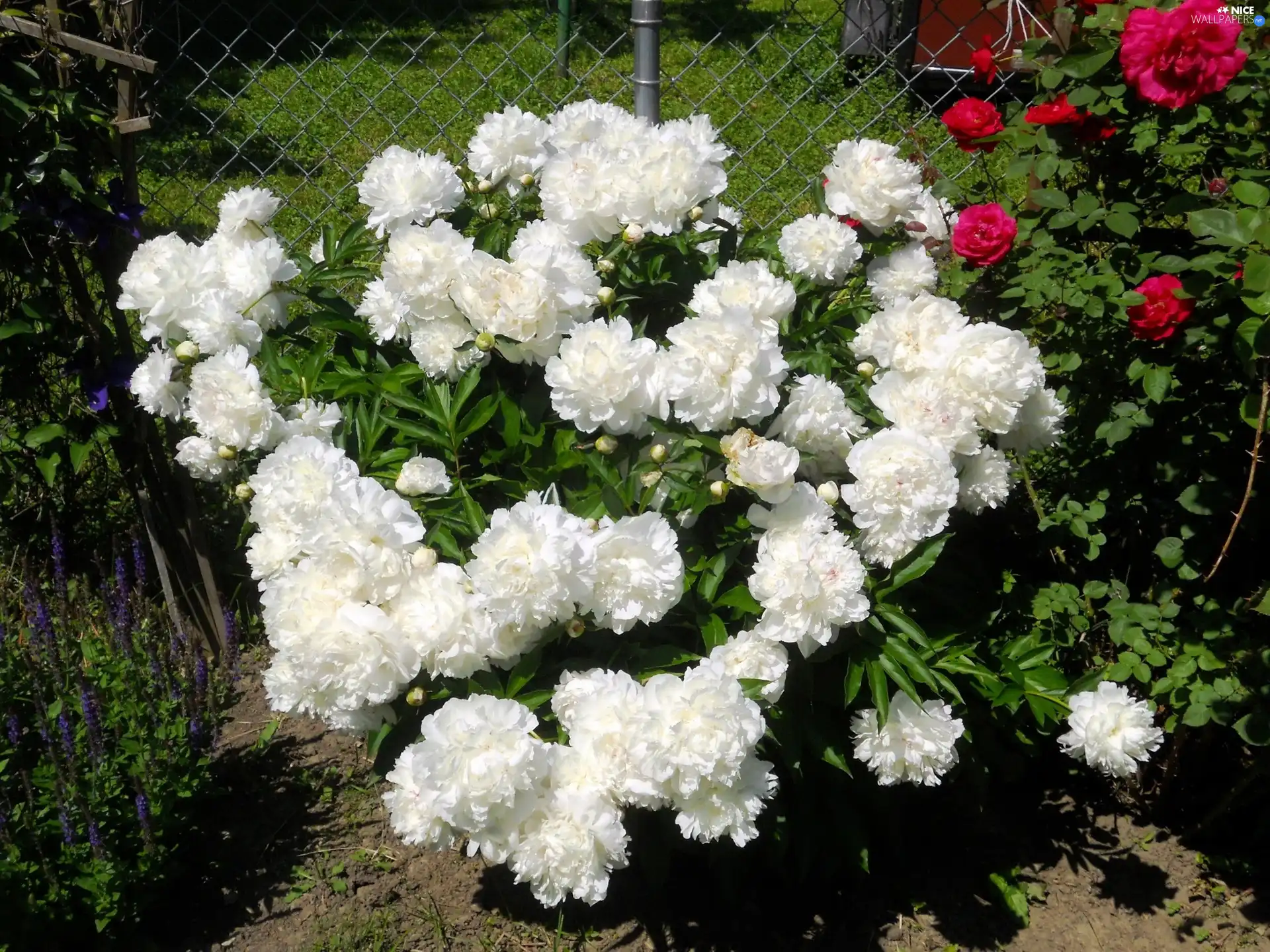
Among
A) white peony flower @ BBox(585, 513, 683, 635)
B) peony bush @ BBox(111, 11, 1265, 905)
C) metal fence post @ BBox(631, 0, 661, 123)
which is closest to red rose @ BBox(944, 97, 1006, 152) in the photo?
peony bush @ BBox(111, 11, 1265, 905)

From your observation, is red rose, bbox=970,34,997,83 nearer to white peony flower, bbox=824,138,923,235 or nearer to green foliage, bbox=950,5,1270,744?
green foliage, bbox=950,5,1270,744

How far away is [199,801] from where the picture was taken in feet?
8.26

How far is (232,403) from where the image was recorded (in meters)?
2.03

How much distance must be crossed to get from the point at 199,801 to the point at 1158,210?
7.55 feet

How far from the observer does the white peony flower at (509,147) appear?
2312 mm

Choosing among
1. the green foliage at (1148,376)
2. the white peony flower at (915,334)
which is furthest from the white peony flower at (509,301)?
the green foliage at (1148,376)

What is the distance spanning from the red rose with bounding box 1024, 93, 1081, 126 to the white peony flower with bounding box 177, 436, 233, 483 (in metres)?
1.63

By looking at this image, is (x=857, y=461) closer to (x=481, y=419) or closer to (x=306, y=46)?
(x=481, y=419)

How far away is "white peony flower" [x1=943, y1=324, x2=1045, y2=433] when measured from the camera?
1.91 metres

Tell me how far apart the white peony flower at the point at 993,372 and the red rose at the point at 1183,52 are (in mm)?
507

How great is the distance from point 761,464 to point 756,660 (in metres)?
0.30

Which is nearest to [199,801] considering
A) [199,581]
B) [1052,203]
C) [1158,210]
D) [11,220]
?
[199,581]

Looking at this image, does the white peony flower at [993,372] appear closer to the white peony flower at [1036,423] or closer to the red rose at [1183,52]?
the white peony flower at [1036,423]

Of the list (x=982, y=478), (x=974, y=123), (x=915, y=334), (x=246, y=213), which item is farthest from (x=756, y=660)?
(x=246, y=213)
